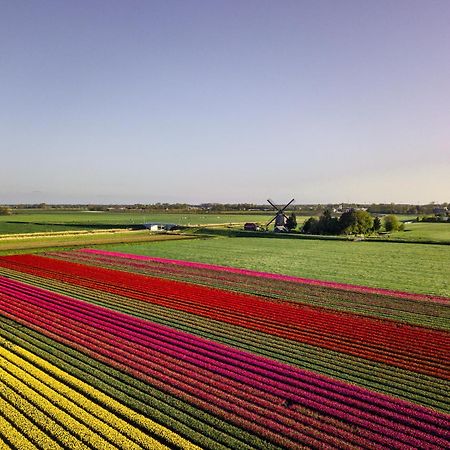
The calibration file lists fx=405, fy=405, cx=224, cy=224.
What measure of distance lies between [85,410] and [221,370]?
4908mm

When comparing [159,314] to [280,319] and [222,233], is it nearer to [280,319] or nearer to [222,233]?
[280,319]

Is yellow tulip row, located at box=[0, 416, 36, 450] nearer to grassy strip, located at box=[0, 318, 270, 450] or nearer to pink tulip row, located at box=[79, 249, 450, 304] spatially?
grassy strip, located at box=[0, 318, 270, 450]

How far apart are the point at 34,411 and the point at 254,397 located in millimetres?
6557

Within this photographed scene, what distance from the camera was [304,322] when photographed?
2150 centimetres

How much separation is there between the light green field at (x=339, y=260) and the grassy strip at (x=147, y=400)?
78.3ft

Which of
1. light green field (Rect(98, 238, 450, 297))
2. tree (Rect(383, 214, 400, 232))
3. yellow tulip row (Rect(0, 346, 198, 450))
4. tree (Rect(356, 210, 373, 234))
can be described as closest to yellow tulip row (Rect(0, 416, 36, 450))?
yellow tulip row (Rect(0, 346, 198, 450))

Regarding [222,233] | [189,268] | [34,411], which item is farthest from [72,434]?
[222,233]

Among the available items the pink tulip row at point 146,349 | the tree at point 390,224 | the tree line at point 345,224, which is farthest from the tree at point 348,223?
the pink tulip row at point 146,349

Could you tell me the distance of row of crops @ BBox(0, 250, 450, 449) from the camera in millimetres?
10914

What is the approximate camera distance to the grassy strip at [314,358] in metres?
13.5

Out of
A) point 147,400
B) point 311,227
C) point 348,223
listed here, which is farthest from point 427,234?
point 147,400

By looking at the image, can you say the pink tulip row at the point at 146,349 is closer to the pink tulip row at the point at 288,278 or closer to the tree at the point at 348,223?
the pink tulip row at the point at 288,278

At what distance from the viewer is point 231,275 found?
121 ft

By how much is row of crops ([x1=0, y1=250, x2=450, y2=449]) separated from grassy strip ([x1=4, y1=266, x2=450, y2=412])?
62mm
